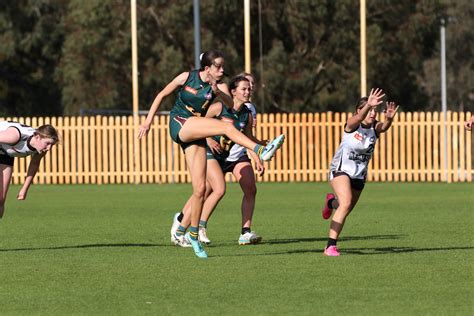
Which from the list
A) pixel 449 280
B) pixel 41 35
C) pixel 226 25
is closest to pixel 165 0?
pixel 226 25

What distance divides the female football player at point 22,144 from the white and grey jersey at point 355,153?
3.11 meters

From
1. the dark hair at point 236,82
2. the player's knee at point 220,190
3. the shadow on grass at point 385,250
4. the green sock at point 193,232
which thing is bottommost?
the shadow on grass at point 385,250

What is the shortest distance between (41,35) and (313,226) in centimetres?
4562

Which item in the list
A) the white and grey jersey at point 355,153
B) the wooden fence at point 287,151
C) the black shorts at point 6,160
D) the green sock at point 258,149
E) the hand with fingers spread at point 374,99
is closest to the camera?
the green sock at point 258,149

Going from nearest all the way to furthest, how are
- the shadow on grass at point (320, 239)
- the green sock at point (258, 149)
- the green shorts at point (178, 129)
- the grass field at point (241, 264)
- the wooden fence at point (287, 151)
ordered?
the grass field at point (241, 264), the green sock at point (258, 149), the green shorts at point (178, 129), the shadow on grass at point (320, 239), the wooden fence at point (287, 151)

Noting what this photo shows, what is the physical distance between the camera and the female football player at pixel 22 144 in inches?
544

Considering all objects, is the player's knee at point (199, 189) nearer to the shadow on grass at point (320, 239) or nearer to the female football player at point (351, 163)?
the female football player at point (351, 163)

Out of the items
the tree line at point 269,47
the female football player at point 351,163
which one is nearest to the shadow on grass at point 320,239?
the female football player at point 351,163

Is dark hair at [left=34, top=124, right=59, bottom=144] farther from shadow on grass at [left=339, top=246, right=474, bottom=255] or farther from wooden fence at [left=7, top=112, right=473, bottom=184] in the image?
wooden fence at [left=7, top=112, right=473, bottom=184]

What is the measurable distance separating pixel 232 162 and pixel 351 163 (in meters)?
2.49

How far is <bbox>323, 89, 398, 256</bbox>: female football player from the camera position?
1342cm

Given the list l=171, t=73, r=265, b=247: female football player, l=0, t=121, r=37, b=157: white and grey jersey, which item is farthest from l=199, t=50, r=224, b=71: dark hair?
l=0, t=121, r=37, b=157: white and grey jersey

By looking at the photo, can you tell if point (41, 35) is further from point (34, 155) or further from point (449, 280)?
point (449, 280)

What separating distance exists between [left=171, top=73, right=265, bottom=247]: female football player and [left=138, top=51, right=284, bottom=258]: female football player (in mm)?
713
